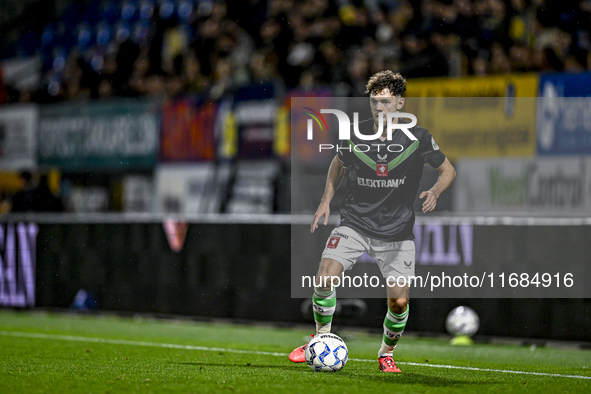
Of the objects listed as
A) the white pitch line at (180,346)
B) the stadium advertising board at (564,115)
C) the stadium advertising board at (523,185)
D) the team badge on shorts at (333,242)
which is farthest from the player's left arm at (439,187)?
the stadium advertising board at (564,115)

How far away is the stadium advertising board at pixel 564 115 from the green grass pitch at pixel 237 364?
11.9 ft

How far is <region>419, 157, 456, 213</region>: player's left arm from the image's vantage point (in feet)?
23.1

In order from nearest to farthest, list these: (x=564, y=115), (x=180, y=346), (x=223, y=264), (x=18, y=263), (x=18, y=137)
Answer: (x=180, y=346)
(x=223, y=264)
(x=564, y=115)
(x=18, y=263)
(x=18, y=137)

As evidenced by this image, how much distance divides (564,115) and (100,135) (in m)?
9.51

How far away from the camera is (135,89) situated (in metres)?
18.5

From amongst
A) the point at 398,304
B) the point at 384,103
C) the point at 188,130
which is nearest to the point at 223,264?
the point at 398,304

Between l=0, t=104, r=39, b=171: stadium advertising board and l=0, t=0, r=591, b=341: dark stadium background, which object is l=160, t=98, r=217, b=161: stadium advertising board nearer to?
l=0, t=0, r=591, b=341: dark stadium background

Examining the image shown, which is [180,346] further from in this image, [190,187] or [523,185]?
[190,187]

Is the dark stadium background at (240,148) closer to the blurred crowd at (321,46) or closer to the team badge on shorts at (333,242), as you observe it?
the blurred crowd at (321,46)

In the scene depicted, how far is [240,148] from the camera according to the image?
52.0 ft

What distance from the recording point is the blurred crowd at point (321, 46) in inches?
522

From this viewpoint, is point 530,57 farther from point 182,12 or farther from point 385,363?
point 182,12

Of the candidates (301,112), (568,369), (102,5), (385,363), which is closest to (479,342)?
(568,369)

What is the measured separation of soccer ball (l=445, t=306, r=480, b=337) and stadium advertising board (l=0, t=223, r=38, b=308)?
6.35 metres
